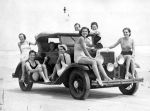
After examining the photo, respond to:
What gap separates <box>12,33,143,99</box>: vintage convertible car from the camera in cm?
812

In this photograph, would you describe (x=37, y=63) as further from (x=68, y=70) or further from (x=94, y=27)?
(x=94, y=27)

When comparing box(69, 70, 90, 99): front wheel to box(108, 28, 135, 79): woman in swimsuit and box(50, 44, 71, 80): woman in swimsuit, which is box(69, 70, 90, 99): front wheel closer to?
box(50, 44, 71, 80): woman in swimsuit

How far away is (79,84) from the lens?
27.1 feet

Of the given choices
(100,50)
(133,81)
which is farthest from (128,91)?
(100,50)

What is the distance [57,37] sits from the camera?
9719mm

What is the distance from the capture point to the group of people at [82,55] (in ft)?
26.7

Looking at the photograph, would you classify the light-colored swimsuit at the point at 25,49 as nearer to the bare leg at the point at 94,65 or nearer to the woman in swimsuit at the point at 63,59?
the woman in swimsuit at the point at 63,59

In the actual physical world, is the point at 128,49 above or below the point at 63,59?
above

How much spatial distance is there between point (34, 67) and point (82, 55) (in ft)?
7.29

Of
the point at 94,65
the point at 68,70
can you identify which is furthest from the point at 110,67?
the point at 68,70

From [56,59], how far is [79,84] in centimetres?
133

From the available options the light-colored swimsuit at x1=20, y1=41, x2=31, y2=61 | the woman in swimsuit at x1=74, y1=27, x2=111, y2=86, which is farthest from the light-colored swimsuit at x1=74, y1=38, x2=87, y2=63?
the light-colored swimsuit at x1=20, y1=41, x2=31, y2=61

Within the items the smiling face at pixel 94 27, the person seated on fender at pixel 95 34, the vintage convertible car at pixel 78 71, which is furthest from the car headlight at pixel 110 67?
the smiling face at pixel 94 27

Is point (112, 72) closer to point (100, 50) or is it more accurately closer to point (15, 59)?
point (100, 50)
